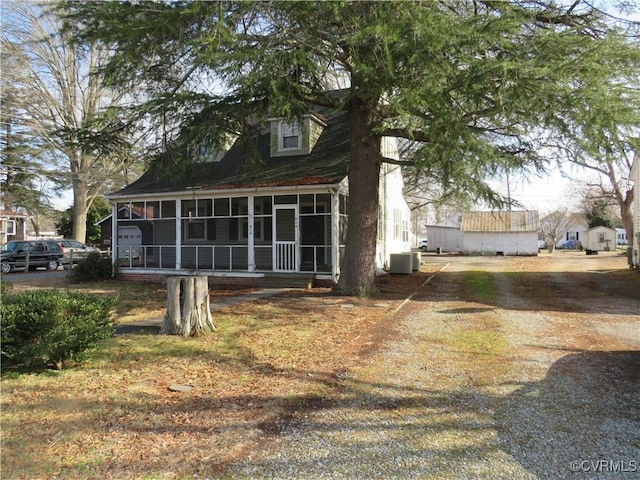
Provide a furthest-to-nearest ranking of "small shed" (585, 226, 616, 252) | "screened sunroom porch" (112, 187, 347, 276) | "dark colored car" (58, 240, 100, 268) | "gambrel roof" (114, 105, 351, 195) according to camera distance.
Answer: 1. "small shed" (585, 226, 616, 252)
2. "dark colored car" (58, 240, 100, 268)
3. "screened sunroom porch" (112, 187, 347, 276)
4. "gambrel roof" (114, 105, 351, 195)

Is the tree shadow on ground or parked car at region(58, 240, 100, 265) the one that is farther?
parked car at region(58, 240, 100, 265)

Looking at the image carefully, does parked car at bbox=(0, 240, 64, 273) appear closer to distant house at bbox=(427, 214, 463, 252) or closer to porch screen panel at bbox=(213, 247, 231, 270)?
porch screen panel at bbox=(213, 247, 231, 270)

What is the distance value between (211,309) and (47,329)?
5.07 metres

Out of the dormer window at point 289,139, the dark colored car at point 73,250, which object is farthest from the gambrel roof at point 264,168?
the dark colored car at point 73,250

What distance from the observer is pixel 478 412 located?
415 cm

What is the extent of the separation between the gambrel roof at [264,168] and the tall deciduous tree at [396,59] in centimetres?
197

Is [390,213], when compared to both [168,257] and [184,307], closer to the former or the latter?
[168,257]

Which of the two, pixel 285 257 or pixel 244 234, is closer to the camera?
pixel 285 257

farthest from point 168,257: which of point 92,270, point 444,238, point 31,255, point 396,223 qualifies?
point 444,238

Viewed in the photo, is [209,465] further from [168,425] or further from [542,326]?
[542,326]

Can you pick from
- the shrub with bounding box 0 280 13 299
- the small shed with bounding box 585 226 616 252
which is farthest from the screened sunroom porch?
the small shed with bounding box 585 226 616 252

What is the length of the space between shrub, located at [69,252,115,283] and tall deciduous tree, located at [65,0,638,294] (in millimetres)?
9581

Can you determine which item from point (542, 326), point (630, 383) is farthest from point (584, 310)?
point (630, 383)

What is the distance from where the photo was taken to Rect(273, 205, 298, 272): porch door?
49.0 feet
